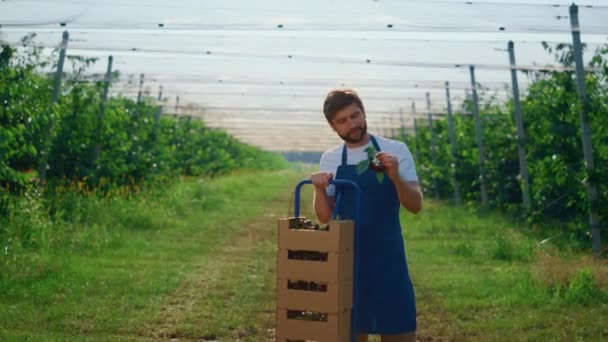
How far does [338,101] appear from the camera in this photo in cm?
411

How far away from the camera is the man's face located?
13.5ft

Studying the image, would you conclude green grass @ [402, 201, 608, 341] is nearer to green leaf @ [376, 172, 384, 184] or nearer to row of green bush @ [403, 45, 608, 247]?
row of green bush @ [403, 45, 608, 247]

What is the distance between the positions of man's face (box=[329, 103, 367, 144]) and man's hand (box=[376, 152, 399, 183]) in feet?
0.52

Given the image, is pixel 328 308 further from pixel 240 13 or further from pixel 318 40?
pixel 318 40

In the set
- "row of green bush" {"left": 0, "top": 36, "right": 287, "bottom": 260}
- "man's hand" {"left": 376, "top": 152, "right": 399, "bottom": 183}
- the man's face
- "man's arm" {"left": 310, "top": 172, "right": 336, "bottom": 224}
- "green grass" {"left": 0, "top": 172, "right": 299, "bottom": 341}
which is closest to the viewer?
"man's hand" {"left": 376, "top": 152, "right": 399, "bottom": 183}

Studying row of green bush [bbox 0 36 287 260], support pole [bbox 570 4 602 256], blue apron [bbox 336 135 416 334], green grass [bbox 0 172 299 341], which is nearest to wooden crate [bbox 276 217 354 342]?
blue apron [bbox 336 135 416 334]

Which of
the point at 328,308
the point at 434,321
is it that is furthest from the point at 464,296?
the point at 328,308

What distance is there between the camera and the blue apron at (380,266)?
13.7 ft

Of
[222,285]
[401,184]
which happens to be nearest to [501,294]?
[222,285]

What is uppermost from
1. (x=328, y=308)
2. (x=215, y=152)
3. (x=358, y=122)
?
(x=215, y=152)

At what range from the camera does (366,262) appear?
13.9ft

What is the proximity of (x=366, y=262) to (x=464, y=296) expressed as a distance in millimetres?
5262

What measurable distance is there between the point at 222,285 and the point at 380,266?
18.8ft

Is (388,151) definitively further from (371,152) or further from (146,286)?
(146,286)
